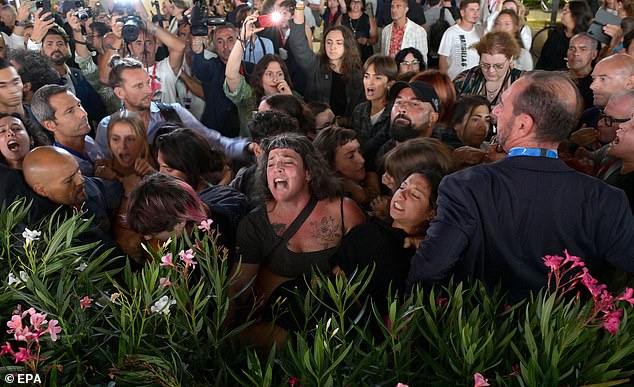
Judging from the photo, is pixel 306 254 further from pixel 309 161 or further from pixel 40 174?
pixel 40 174

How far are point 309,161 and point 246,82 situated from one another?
91.3 inches

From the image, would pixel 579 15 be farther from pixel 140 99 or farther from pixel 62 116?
pixel 62 116

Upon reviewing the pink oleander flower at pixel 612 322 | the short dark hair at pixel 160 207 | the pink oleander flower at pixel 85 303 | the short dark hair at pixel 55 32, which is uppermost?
the short dark hair at pixel 55 32

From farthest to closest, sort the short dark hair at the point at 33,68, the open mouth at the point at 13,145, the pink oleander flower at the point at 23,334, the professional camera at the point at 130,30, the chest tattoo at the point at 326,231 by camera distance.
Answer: the professional camera at the point at 130,30 → the short dark hair at the point at 33,68 → the open mouth at the point at 13,145 → the chest tattoo at the point at 326,231 → the pink oleander flower at the point at 23,334

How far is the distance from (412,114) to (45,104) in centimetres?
223

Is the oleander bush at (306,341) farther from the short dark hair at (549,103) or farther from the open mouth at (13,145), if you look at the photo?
the open mouth at (13,145)

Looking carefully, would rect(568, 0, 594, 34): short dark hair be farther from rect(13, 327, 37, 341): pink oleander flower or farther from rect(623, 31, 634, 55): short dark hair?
rect(13, 327, 37, 341): pink oleander flower

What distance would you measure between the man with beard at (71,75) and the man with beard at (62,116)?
1084 mm

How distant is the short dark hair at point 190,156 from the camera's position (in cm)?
313

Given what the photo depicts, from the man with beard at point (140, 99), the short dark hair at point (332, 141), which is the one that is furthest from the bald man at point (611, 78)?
the man with beard at point (140, 99)

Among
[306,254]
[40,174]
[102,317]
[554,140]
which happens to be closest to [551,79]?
[554,140]

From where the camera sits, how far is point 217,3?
8.17m

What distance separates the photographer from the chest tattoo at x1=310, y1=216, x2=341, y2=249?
2.44 metres

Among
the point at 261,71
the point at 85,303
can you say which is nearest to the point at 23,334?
the point at 85,303
